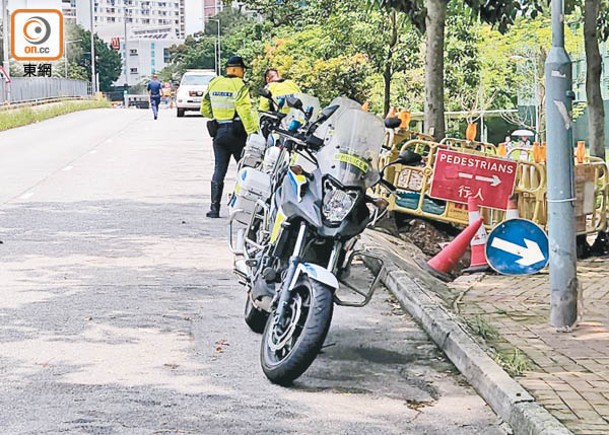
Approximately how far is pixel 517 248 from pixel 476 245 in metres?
1.17

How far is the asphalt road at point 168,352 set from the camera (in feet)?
20.2

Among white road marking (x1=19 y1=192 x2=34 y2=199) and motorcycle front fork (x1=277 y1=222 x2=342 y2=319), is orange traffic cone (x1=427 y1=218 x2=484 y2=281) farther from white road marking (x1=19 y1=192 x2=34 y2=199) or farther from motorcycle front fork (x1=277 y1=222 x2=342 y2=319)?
white road marking (x1=19 y1=192 x2=34 y2=199)

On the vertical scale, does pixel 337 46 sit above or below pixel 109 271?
above

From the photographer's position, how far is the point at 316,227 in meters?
7.04

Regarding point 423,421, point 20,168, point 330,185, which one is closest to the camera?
point 423,421

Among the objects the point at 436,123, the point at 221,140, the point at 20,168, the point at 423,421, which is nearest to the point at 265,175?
the point at 423,421

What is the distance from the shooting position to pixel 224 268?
11.2m

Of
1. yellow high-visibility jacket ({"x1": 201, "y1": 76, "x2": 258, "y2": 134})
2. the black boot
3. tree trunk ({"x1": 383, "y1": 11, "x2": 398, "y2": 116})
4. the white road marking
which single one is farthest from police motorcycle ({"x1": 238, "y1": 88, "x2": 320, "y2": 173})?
tree trunk ({"x1": 383, "y1": 11, "x2": 398, "y2": 116})

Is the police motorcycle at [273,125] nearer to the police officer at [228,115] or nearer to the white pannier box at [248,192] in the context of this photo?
the white pannier box at [248,192]

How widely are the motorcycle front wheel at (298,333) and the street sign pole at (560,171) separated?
2.12 meters

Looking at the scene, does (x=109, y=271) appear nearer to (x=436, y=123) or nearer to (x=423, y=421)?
(x=423, y=421)

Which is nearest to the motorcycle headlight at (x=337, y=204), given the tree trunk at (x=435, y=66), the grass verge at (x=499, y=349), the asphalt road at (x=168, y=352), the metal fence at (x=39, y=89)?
the asphalt road at (x=168, y=352)

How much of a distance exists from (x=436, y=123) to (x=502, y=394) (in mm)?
9860

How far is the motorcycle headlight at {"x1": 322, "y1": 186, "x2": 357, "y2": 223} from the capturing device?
6.98 meters
